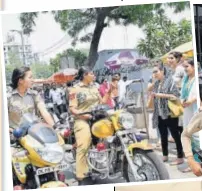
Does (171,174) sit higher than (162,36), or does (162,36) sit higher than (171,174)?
(162,36)

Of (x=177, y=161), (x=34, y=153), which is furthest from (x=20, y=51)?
(x=177, y=161)

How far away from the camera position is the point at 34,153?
1.60 feet

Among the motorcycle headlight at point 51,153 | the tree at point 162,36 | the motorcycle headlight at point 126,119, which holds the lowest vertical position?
the motorcycle headlight at point 51,153

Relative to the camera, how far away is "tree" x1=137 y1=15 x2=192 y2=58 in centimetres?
49

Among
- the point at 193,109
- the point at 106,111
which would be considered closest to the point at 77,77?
the point at 106,111

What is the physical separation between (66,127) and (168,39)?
184 millimetres

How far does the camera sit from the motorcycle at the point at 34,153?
0.49 meters

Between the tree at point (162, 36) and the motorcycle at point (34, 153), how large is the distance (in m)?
0.17

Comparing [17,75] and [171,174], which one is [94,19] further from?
[171,174]

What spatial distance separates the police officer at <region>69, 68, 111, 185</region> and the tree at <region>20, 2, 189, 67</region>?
2cm

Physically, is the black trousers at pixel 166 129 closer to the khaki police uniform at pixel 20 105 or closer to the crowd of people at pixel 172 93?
the crowd of people at pixel 172 93

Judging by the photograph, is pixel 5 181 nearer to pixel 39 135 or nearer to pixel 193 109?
pixel 39 135

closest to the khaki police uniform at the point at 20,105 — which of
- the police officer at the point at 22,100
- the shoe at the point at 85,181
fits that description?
the police officer at the point at 22,100

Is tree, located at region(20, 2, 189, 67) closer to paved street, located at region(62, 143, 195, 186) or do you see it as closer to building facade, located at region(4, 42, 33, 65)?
building facade, located at region(4, 42, 33, 65)
